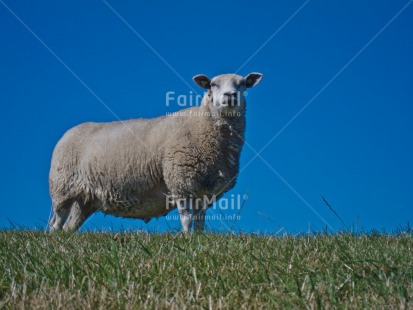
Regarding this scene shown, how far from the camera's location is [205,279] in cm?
305

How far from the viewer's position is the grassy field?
258cm

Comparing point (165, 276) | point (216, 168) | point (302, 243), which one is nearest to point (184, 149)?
point (216, 168)

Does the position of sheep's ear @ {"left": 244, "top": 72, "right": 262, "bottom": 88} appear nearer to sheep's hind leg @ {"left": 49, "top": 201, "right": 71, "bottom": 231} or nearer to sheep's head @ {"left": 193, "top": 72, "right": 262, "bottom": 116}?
sheep's head @ {"left": 193, "top": 72, "right": 262, "bottom": 116}

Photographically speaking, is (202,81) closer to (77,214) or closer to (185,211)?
(185,211)

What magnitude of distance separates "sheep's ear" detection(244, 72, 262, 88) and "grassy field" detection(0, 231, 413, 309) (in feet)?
19.3

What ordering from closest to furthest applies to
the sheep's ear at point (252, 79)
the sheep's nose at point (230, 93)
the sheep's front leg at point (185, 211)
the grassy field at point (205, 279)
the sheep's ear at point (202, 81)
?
1. the grassy field at point (205, 279)
2. the sheep's front leg at point (185, 211)
3. the sheep's nose at point (230, 93)
4. the sheep's ear at point (202, 81)
5. the sheep's ear at point (252, 79)

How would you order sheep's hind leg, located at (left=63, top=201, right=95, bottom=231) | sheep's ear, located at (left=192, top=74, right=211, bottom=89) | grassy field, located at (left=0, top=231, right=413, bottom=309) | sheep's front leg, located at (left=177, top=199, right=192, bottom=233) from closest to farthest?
grassy field, located at (left=0, top=231, right=413, bottom=309)
sheep's front leg, located at (left=177, top=199, right=192, bottom=233)
sheep's ear, located at (left=192, top=74, right=211, bottom=89)
sheep's hind leg, located at (left=63, top=201, right=95, bottom=231)

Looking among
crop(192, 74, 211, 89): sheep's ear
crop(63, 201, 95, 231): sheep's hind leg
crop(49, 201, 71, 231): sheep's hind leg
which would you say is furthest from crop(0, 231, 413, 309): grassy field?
crop(49, 201, 71, 231): sheep's hind leg

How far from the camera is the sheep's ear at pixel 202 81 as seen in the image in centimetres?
923

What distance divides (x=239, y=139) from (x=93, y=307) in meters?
6.59

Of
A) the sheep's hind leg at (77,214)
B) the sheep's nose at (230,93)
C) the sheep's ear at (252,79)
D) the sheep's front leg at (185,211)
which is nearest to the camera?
the sheep's front leg at (185,211)

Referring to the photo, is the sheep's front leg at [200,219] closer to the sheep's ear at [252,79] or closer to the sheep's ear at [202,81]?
the sheep's ear at [202,81]

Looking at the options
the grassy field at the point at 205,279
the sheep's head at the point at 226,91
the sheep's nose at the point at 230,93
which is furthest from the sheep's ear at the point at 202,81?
the grassy field at the point at 205,279

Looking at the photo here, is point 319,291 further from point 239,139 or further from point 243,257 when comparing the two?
point 239,139
